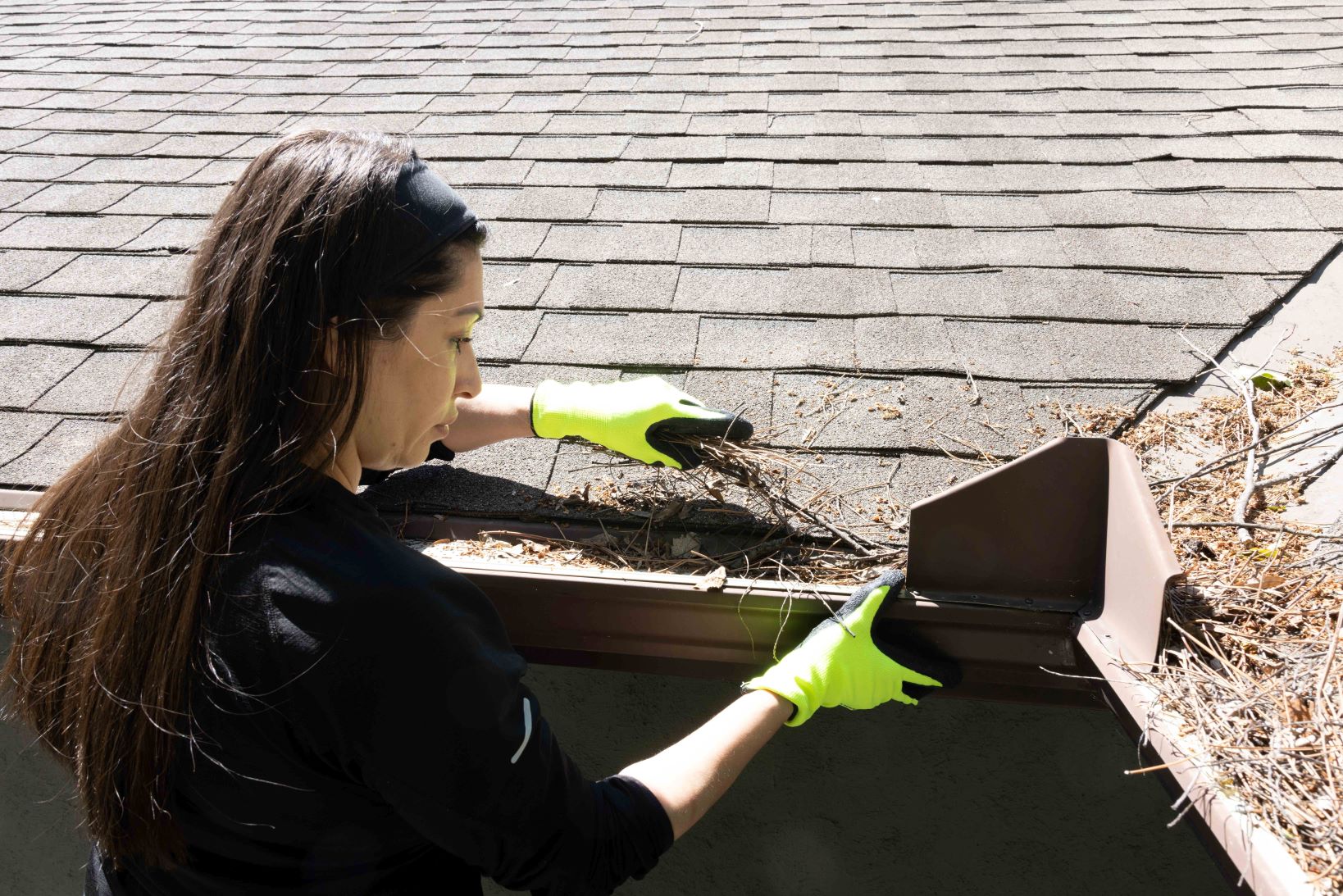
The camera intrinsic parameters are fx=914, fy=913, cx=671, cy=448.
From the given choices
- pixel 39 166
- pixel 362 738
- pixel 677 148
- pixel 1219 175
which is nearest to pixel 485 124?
pixel 677 148

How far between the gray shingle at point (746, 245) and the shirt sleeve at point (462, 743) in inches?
67.2

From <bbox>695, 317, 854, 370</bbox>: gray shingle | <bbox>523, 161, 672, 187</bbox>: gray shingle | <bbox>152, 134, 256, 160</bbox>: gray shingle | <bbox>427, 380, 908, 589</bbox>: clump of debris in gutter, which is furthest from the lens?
<bbox>152, 134, 256, 160</bbox>: gray shingle

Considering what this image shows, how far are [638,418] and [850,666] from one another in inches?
26.8

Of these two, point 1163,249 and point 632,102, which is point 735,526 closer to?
point 1163,249

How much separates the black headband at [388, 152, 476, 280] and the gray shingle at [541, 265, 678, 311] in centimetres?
124

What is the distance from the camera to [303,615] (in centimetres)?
114

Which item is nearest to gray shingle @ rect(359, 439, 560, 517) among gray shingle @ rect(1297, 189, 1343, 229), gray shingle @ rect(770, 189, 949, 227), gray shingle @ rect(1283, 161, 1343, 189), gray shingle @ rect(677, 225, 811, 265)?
gray shingle @ rect(677, 225, 811, 265)

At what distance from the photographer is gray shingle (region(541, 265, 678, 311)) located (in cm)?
256

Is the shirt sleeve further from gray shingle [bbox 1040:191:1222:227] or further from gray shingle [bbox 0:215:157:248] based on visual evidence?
gray shingle [bbox 0:215:157:248]

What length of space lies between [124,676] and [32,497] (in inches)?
43.8

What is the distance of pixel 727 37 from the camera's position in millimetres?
4520

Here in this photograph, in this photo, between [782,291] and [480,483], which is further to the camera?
[782,291]

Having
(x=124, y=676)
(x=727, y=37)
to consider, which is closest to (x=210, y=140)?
(x=727, y=37)

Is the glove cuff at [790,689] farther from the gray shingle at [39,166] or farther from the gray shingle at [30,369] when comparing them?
the gray shingle at [39,166]
